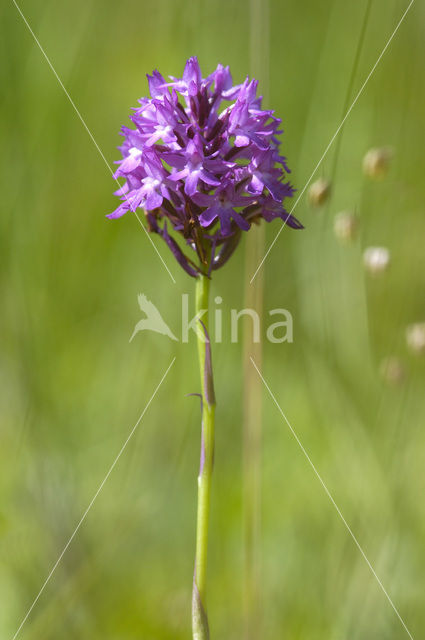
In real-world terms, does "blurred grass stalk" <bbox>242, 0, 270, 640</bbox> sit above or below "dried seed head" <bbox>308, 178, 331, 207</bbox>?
below

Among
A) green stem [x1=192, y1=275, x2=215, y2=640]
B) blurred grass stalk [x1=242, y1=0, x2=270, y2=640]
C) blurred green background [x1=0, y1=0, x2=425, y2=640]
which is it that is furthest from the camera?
blurred green background [x1=0, y1=0, x2=425, y2=640]

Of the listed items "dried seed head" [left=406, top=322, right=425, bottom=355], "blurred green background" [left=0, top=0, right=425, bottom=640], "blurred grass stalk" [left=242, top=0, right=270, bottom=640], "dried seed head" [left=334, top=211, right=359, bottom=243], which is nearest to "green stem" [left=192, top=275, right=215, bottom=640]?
"blurred grass stalk" [left=242, top=0, right=270, bottom=640]

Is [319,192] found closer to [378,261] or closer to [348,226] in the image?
[348,226]

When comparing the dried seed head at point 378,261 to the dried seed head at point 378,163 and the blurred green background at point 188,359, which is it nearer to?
the dried seed head at point 378,163

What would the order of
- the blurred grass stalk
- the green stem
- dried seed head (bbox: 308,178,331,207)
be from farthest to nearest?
dried seed head (bbox: 308,178,331,207)
the blurred grass stalk
the green stem

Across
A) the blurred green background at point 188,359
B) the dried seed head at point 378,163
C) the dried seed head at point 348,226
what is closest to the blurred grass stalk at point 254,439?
the blurred green background at point 188,359

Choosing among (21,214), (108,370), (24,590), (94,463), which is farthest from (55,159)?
(24,590)

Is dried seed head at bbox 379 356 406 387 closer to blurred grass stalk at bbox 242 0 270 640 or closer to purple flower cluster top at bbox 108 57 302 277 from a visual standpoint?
blurred grass stalk at bbox 242 0 270 640
